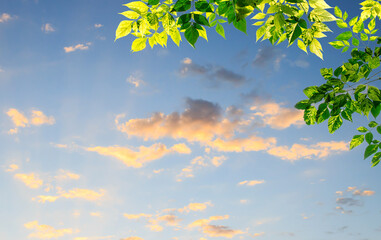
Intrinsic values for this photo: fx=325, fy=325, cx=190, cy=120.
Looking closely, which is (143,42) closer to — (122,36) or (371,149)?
(122,36)

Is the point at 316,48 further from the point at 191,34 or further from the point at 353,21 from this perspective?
the point at 191,34

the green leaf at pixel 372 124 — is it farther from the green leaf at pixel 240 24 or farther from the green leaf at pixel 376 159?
the green leaf at pixel 240 24

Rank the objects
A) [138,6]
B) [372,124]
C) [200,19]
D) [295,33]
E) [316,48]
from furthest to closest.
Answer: [372,124], [316,48], [138,6], [200,19], [295,33]

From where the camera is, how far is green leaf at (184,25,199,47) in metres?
4.95

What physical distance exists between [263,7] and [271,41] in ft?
2.01

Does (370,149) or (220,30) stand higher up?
(220,30)

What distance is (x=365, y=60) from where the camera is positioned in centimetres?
609

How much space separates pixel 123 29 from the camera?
531cm

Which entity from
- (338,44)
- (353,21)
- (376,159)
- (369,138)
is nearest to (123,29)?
(338,44)

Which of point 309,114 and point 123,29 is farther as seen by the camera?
point 309,114

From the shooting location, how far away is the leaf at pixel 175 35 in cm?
572

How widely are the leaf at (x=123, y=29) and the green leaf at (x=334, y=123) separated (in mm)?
3753

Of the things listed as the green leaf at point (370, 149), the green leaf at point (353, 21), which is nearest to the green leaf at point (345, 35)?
the green leaf at point (353, 21)

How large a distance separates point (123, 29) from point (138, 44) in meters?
0.39
